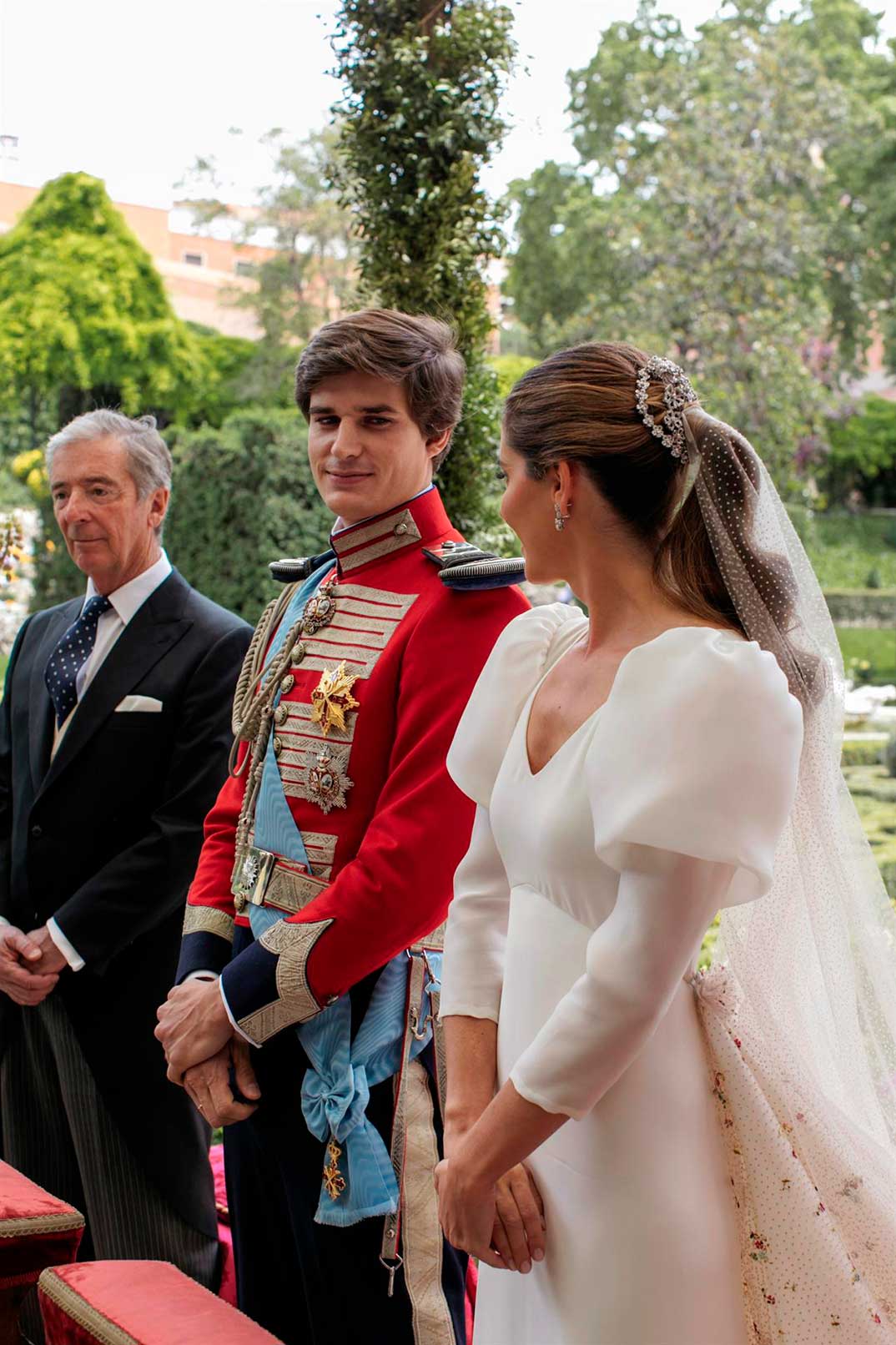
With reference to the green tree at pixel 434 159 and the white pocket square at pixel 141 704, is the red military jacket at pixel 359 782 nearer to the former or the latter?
the white pocket square at pixel 141 704

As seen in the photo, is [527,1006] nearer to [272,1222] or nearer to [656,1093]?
[656,1093]

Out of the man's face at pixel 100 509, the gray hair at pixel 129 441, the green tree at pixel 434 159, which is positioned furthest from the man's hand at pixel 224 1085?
the green tree at pixel 434 159

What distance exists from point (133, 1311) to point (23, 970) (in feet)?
3.43

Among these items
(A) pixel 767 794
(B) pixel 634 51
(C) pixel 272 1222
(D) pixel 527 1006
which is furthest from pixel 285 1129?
(B) pixel 634 51

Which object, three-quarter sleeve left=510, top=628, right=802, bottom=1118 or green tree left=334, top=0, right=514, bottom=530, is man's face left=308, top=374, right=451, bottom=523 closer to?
three-quarter sleeve left=510, top=628, right=802, bottom=1118

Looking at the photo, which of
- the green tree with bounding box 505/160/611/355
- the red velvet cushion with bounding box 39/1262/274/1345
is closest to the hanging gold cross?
the red velvet cushion with bounding box 39/1262/274/1345

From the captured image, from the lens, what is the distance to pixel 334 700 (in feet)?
5.96

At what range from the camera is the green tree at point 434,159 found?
348 centimetres

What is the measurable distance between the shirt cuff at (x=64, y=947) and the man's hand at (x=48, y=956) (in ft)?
0.04

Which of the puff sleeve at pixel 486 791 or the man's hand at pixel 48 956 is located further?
the man's hand at pixel 48 956

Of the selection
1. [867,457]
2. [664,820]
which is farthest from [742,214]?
[664,820]

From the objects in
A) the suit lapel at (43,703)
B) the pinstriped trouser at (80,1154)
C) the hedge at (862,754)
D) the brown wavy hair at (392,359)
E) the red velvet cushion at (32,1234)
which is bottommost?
the pinstriped trouser at (80,1154)

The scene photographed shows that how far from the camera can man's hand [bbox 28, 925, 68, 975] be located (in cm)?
231

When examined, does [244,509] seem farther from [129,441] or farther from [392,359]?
[392,359]
